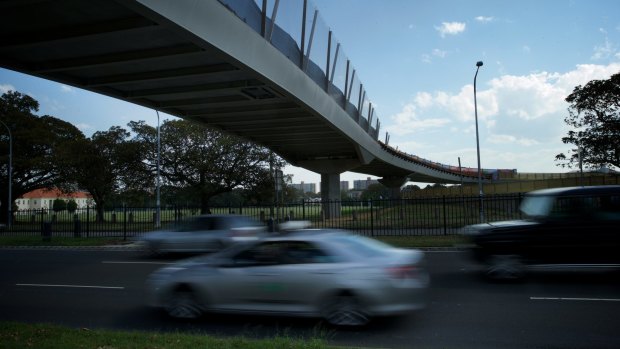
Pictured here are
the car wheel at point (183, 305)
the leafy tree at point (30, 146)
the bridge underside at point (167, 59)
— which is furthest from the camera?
the leafy tree at point (30, 146)

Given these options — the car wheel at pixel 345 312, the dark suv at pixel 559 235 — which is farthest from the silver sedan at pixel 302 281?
the dark suv at pixel 559 235

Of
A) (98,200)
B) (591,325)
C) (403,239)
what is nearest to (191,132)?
(98,200)

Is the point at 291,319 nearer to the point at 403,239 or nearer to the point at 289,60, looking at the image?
the point at 403,239

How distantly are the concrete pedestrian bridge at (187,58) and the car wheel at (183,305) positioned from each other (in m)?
6.90

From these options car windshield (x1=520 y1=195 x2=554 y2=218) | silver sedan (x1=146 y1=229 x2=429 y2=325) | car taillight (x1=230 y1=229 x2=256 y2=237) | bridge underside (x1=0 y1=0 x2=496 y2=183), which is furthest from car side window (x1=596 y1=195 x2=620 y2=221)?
bridge underside (x1=0 y1=0 x2=496 y2=183)

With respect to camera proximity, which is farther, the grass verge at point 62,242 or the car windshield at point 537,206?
the grass verge at point 62,242

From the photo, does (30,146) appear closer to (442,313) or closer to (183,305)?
(183,305)

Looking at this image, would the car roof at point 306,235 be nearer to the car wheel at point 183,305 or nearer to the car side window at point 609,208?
the car wheel at point 183,305

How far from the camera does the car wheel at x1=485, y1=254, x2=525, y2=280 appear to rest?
9508mm

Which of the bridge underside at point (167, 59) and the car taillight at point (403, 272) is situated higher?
the bridge underside at point (167, 59)

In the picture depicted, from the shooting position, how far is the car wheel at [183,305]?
7.08 metres

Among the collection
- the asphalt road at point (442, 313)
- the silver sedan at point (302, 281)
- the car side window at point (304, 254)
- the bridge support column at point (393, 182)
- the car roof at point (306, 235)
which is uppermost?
the bridge support column at point (393, 182)

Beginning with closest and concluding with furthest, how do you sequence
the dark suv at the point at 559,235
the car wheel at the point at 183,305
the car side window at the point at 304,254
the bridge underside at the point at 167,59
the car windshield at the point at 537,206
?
the car side window at the point at 304,254 → the car wheel at the point at 183,305 → the dark suv at the point at 559,235 → the car windshield at the point at 537,206 → the bridge underside at the point at 167,59

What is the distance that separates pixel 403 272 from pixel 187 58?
11867 mm
